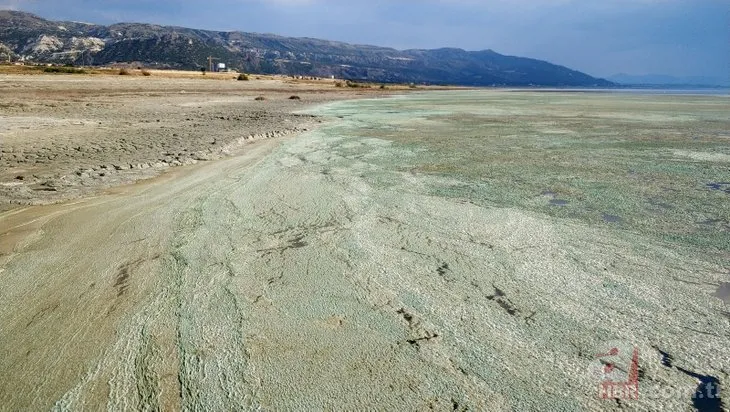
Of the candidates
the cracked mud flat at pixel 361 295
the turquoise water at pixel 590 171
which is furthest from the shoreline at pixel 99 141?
the turquoise water at pixel 590 171

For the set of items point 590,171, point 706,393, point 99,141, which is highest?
point 590,171

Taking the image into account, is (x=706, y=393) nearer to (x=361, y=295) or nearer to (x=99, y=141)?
(x=361, y=295)

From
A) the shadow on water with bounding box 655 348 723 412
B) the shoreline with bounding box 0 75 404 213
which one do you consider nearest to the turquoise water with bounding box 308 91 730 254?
the shadow on water with bounding box 655 348 723 412

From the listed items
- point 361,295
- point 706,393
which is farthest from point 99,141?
point 706,393

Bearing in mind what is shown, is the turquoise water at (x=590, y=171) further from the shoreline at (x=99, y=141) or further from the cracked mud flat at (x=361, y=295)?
the shoreline at (x=99, y=141)

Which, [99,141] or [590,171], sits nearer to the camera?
[590,171]

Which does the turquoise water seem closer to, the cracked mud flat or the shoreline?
the cracked mud flat

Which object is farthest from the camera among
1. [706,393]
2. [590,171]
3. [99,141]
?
[99,141]
